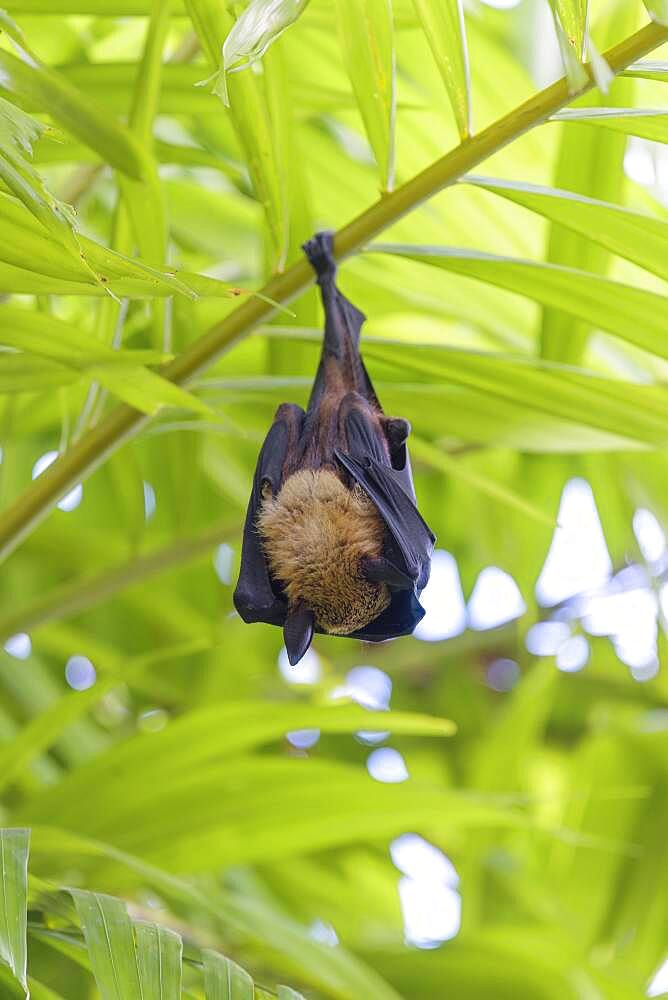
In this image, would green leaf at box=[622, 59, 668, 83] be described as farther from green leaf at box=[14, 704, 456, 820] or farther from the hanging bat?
green leaf at box=[14, 704, 456, 820]

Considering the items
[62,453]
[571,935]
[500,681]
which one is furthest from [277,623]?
[500,681]

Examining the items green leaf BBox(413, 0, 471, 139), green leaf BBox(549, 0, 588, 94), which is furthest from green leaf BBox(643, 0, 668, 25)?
green leaf BBox(413, 0, 471, 139)

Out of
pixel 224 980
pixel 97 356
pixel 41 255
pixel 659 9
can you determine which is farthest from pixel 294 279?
pixel 224 980

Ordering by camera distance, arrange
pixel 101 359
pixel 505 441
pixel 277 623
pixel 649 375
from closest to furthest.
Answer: pixel 101 359 → pixel 277 623 → pixel 505 441 → pixel 649 375

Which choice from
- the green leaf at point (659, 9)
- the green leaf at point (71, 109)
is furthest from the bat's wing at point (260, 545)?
the green leaf at point (659, 9)

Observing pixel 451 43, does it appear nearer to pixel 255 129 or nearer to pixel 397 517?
pixel 255 129

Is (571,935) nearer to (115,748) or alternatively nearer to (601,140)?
(115,748)
